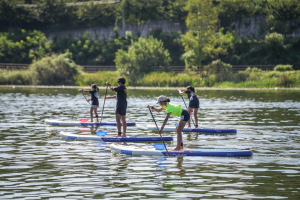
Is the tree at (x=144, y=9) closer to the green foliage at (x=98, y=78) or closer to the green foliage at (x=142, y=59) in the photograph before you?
the green foliage at (x=142, y=59)

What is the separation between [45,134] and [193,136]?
6714 millimetres

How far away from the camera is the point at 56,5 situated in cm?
Result: 8869

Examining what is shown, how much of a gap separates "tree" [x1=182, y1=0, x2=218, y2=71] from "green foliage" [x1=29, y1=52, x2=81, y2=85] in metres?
16.6

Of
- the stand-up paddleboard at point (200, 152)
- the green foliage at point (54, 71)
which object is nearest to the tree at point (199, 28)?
the green foliage at point (54, 71)

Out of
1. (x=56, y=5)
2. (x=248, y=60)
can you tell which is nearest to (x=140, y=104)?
(x=248, y=60)

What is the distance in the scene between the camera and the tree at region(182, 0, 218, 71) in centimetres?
6319

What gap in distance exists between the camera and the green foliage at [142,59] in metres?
65.0

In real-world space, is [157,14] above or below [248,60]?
above

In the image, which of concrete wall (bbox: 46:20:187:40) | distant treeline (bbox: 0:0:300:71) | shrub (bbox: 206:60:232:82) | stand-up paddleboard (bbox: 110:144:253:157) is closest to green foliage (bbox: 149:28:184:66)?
distant treeline (bbox: 0:0:300:71)

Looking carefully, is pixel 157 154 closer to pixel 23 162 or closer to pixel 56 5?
pixel 23 162

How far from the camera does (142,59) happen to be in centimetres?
6512

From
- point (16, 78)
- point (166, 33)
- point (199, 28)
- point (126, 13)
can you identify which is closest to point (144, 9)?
point (126, 13)

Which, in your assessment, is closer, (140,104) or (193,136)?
(193,136)

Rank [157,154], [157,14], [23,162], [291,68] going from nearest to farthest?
1. [23,162]
2. [157,154]
3. [291,68]
4. [157,14]
